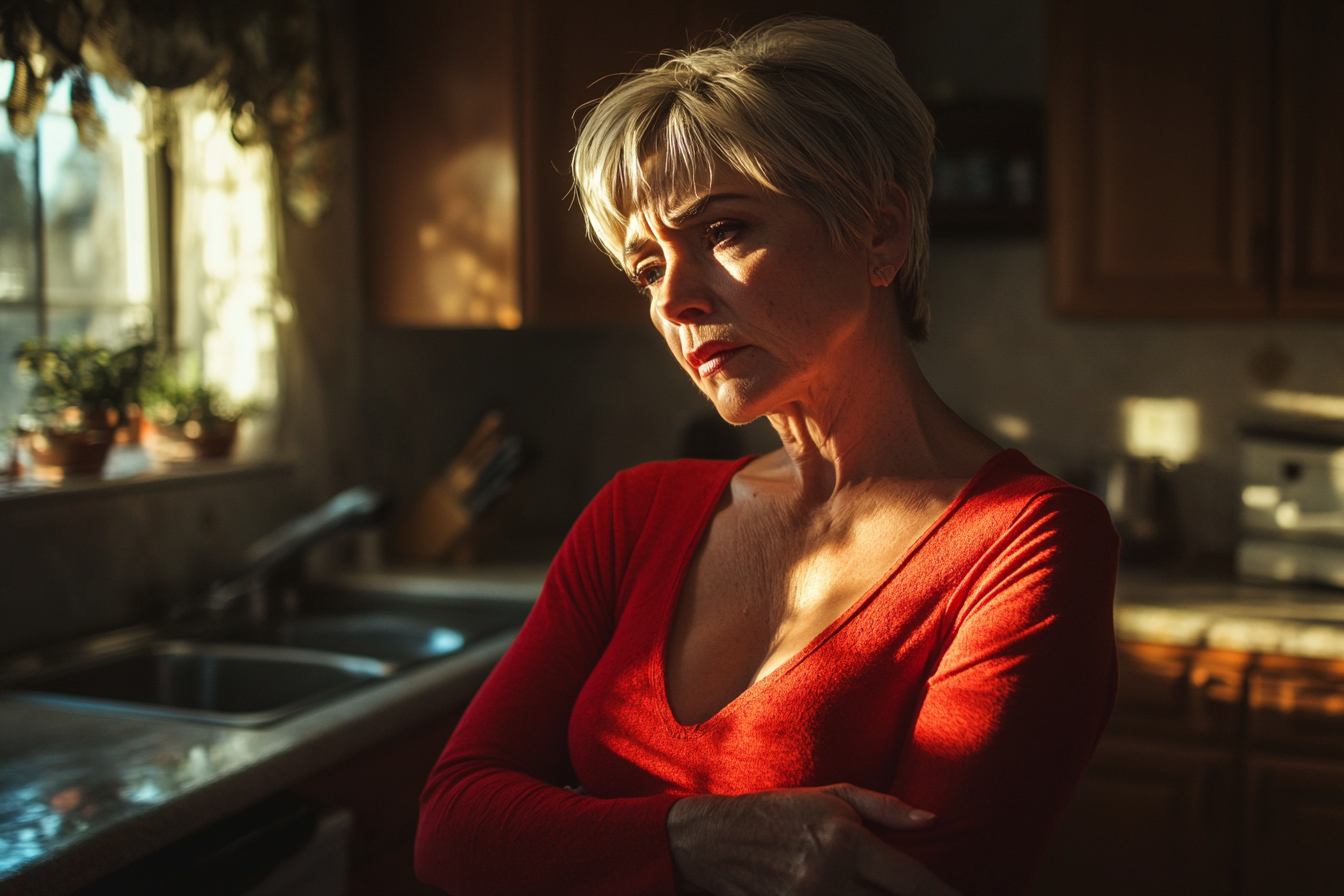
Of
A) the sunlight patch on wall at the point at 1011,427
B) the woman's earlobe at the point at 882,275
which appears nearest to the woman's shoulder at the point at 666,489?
the woman's earlobe at the point at 882,275

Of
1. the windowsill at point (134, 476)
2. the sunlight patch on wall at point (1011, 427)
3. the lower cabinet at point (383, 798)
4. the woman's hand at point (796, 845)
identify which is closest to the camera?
the woman's hand at point (796, 845)

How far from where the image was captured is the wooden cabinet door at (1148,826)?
2113mm

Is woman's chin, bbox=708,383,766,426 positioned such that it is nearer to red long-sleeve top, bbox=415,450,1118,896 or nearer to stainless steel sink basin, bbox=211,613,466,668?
red long-sleeve top, bbox=415,450,1118,896

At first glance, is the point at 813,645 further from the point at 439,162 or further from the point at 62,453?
the point at 439,162

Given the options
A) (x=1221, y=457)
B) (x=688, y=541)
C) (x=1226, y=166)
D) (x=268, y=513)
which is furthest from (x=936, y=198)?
(x=688, y=541)

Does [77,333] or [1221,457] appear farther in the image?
[1221,457]

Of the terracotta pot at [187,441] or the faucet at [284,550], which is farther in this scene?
the terracotta pot at [187,441]

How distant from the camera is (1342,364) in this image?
2609mm

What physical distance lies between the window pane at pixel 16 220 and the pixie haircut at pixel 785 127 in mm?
1402

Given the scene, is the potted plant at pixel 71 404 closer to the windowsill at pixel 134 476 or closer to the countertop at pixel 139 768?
the windowsill at pixel 134 476

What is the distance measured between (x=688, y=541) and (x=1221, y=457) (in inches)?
85.9

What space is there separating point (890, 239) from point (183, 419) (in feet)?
5.50

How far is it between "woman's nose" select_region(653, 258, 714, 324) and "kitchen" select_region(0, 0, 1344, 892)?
1341 mm

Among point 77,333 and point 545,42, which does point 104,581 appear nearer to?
point 77,333
